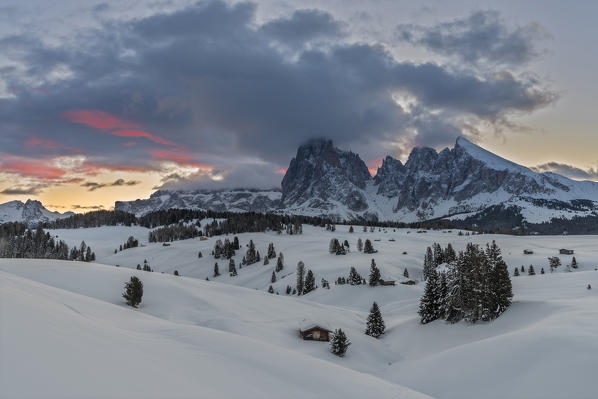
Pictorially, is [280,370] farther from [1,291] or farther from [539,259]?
[539,259]

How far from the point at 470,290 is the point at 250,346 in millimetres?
36070

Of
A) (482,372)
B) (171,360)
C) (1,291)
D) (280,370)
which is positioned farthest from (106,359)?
(482,372)

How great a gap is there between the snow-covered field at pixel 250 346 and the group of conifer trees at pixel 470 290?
6.39ft

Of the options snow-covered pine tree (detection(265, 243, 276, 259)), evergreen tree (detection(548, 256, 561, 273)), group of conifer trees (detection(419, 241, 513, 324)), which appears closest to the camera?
group of conifer trees (detection(419, 241, 513, 324))

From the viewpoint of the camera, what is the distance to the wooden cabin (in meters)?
50.4

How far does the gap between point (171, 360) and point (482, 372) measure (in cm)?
→ 2479

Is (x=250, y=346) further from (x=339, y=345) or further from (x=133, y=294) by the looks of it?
(x=133, y=294)

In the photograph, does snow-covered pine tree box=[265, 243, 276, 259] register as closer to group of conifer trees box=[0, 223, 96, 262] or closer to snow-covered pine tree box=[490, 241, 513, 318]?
group of conifer trees box=[0, 223, 96, 262]

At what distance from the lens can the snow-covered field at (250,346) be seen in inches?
429

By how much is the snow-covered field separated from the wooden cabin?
6.55 ft

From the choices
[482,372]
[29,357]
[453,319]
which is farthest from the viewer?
[453,319]

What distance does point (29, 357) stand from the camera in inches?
384

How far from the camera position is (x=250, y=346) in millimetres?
23906

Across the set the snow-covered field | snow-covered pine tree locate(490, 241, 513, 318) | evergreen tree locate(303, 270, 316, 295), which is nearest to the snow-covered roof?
the snow-covered field
